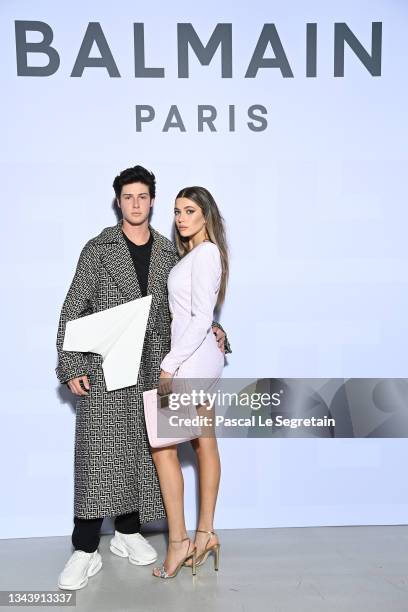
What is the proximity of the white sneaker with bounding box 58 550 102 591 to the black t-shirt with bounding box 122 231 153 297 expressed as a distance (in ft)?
3.10

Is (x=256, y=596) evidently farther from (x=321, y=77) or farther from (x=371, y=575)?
(x=321, y=77)

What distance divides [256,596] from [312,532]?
26.1 inches

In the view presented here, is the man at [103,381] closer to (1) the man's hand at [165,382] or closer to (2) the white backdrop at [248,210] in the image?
(1) the man's hand at [165,382]

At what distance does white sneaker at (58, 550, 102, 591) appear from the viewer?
7.17 ft

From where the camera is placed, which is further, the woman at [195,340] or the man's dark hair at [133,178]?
the man's dark hair at [133,178]

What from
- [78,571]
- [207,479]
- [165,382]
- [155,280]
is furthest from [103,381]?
[78,571]

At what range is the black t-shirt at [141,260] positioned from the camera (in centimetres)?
236

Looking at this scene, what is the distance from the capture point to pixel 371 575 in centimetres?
229

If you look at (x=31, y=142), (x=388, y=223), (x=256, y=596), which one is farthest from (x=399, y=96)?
(x=256, y=596)

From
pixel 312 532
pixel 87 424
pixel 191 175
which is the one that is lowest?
pixel 312 532

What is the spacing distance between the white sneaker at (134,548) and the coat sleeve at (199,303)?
744 millimetres

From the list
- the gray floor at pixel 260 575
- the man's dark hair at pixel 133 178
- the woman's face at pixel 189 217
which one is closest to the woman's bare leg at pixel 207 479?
the gray floor at pixel 260 575

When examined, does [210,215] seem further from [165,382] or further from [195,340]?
[165,382]

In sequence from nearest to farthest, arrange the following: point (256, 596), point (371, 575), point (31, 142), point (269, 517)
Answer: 1. point (256, 596)
2. point (371, 575)
3. point (31, 142)
4. point (269, 517)
